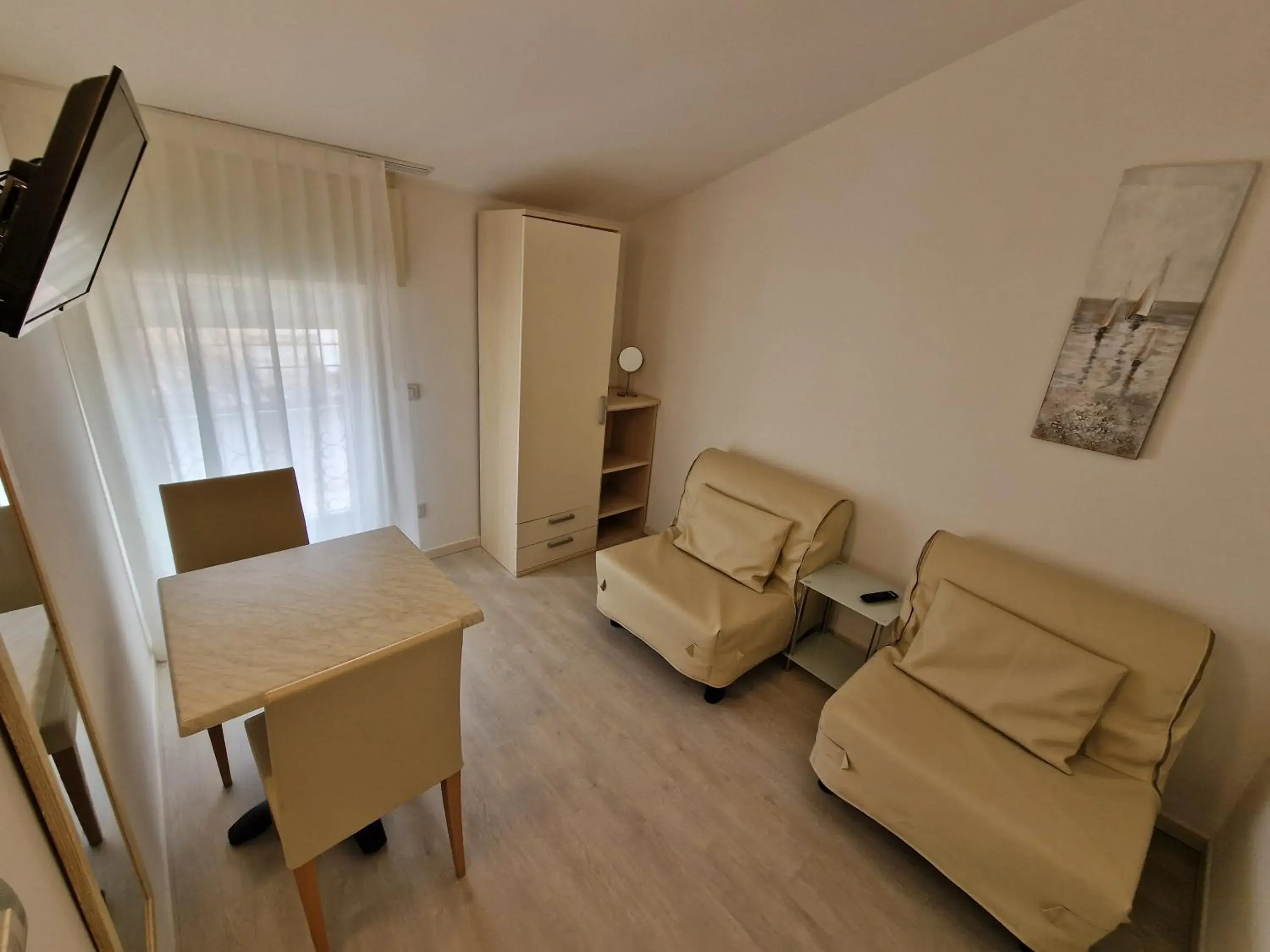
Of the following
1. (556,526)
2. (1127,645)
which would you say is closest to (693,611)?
(556,526)

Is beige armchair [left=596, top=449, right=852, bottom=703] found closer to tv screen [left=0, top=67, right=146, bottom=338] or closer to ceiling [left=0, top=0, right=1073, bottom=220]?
ceiling [left=0, top=0, right=1073, bottom=220]

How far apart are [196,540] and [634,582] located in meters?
1.63

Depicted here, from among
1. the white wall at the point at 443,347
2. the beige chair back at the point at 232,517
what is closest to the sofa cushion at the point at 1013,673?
the beige chair back at the point at 232,517

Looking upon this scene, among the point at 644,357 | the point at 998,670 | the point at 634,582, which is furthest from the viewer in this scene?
the point at 644,357

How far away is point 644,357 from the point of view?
3.37 meters

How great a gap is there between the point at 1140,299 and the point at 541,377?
2.38 meters

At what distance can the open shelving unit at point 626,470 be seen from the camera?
3369mm

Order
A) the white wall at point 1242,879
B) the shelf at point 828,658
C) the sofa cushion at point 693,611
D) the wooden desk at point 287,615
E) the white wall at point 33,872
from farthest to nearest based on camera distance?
the shelf at point 828,658, the sofa cushion at point 693,611, the white wall at point 1242,879, the wooden desk at point 287,615, the white wall at point 33,872

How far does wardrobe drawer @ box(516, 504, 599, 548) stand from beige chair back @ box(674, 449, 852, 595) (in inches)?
28.7

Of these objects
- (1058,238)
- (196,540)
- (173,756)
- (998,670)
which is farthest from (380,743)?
(1058,238)

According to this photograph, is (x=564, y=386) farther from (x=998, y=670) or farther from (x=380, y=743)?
(x=998, y=670)

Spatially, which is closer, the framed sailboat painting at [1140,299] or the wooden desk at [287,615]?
the wooden desk at [287,615]

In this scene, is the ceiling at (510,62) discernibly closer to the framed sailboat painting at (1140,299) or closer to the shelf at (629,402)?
the framed sailboat painting at (1140,299)

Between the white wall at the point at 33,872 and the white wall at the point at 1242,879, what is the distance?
2201mm
